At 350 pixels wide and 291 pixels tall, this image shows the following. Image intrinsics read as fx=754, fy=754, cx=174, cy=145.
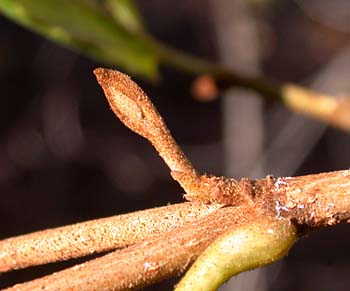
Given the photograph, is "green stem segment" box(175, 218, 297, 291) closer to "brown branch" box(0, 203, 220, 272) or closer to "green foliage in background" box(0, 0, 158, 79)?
"brown branch" box(0, 203, 220, 272)

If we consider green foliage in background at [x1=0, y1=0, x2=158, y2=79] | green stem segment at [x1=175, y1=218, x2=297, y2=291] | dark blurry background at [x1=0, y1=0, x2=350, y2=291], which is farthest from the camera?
dark blurry background at [x1=0, y1=0, x2=350, y2=291]

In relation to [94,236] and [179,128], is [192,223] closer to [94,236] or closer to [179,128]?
[94,236]

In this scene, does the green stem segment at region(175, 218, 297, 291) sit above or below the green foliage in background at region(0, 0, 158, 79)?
below

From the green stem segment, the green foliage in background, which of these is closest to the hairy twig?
the green stem segment

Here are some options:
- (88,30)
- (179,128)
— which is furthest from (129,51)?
(179,128)

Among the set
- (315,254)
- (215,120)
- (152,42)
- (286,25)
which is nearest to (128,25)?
(152,42)

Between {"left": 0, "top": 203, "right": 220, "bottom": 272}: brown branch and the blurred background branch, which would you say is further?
the blurred background branch
